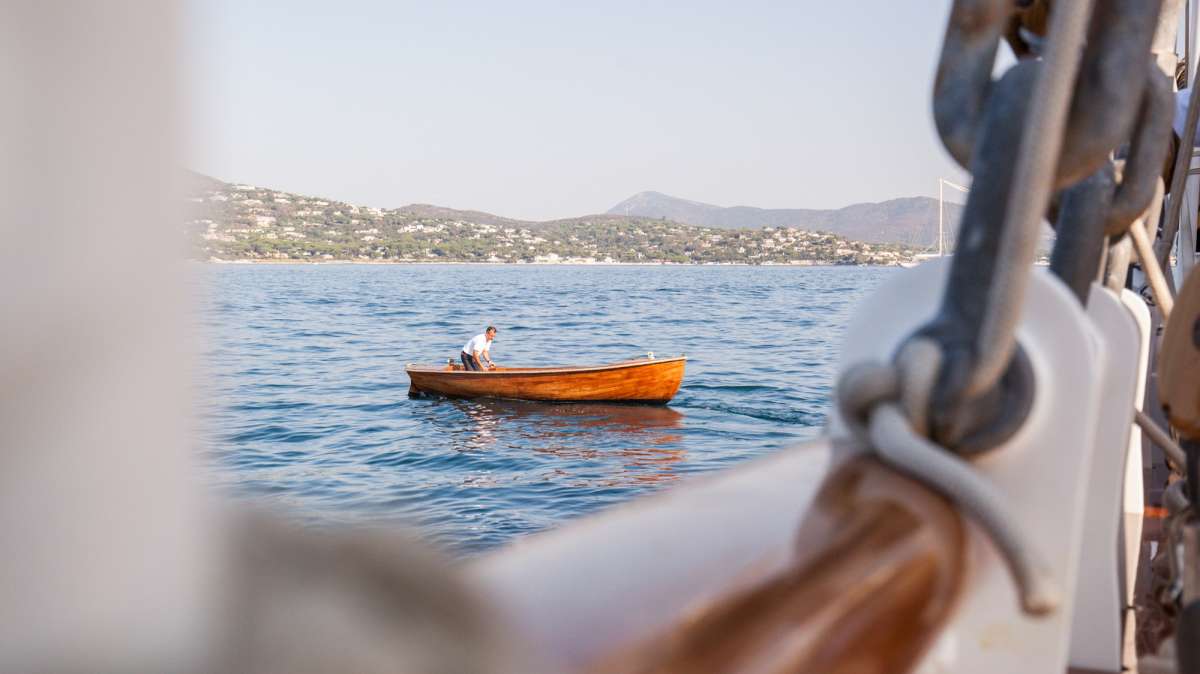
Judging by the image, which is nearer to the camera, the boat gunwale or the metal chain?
the metal chain

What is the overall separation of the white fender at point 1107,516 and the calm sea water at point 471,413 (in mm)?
424

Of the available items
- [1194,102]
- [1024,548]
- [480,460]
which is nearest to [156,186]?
[1024,548]

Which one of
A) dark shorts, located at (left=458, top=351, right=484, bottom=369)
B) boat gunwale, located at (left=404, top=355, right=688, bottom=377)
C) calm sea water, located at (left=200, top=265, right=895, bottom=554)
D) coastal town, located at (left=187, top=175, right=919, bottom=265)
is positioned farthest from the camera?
coastal town, located at (left=187, top=175, right=919, bottom=265)

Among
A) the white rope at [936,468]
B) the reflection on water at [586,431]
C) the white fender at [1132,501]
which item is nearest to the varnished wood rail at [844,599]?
the white rope at [936,468]

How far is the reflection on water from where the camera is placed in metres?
14.7

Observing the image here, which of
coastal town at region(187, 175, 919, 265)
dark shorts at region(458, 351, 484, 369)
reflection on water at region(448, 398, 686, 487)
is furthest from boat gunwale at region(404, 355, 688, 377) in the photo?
coastal town at region(187, 175, 919, 265)

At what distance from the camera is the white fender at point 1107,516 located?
930mm

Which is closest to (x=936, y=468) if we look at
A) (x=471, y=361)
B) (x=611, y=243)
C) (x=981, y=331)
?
(x=981, y=331)

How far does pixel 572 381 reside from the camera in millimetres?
15734

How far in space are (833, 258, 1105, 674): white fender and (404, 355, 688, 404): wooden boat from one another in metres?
14.9

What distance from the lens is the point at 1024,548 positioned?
39cm

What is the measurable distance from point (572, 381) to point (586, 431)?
80 centimetres

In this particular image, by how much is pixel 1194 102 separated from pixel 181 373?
7.68 ft

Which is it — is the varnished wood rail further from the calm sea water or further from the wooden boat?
the wooden boat
